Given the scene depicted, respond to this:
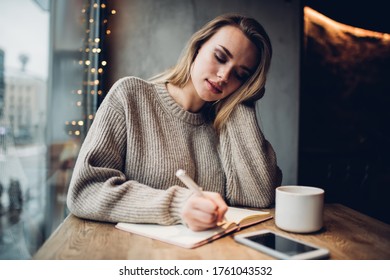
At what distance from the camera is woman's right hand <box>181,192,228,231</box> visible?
0.56 metres

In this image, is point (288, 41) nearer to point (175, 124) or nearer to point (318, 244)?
point (175, 124)

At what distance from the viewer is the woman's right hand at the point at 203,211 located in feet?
1.85

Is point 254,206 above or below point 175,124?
below

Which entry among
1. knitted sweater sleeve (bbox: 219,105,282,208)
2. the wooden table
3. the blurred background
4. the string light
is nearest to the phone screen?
the wooden table

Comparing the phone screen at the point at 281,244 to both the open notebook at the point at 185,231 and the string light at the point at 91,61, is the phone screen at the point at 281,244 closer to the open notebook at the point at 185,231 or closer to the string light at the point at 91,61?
the open notebook at the point at 185,231

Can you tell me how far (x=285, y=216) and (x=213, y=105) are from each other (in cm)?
53

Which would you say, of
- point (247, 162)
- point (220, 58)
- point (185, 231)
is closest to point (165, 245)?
point (185, 231)

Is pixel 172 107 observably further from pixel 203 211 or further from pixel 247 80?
pixel 203 211

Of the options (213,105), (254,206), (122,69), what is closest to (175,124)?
(213,105)

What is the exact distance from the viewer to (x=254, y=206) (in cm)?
89

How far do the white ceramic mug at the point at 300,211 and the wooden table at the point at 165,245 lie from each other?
17 mm

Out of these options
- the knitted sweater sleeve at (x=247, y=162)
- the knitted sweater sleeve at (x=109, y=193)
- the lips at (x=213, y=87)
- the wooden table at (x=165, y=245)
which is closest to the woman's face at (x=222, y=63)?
the lips at (x=213, y=87)

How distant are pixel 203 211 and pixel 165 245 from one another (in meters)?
0.09

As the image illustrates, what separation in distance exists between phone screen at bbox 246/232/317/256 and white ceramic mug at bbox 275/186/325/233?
55 millimetres
